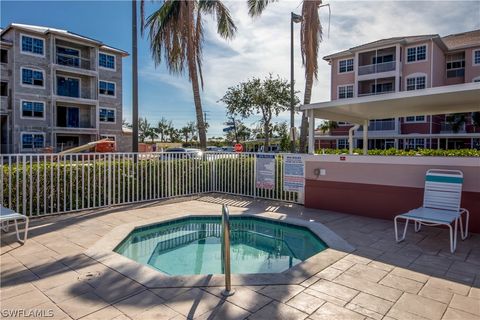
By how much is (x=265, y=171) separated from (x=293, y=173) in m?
1.02

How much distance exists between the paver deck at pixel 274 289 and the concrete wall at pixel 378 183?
122 cm

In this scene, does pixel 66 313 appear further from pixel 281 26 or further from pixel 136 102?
pixel 281 26

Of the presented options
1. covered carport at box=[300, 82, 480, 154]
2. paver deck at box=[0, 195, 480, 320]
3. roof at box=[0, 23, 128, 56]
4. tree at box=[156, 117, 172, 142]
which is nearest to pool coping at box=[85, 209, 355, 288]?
paver deck at box=[0, 195, 480, 320]

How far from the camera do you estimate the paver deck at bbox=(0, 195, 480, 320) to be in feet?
9.77

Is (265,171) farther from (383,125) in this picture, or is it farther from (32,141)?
(32,141)

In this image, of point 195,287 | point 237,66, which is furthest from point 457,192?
point 237,66

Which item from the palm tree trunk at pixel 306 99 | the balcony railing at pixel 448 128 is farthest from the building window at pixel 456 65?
the palm tree trunk at pixel 306 99

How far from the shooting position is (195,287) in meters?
3.50

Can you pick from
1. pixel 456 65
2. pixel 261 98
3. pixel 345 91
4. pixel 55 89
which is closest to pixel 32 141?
pixel 55 89

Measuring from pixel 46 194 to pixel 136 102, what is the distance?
3850mm

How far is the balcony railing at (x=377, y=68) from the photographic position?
2821 cm

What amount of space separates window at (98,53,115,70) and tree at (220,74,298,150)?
551 inches

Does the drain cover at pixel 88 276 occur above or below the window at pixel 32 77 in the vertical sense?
below

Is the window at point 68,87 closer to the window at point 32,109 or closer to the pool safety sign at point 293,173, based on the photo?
the window at point 32,109
